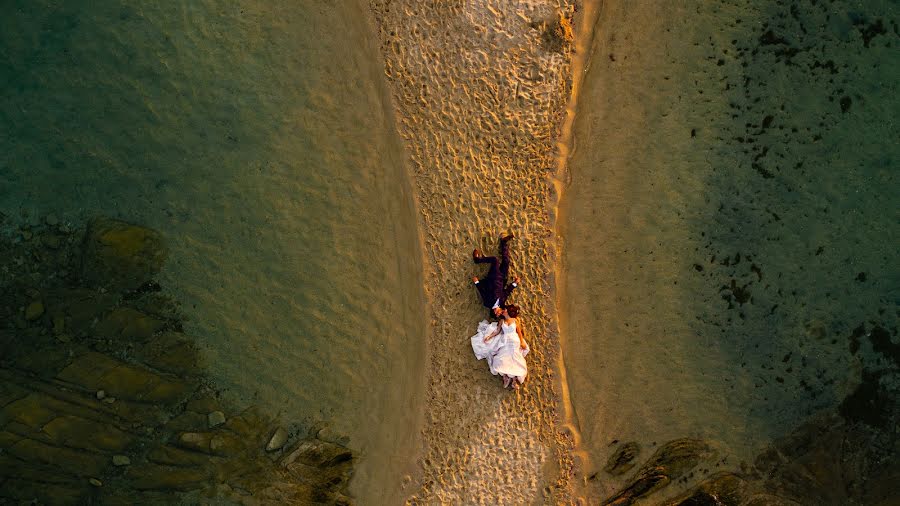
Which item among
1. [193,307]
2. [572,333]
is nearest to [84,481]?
[193,307]

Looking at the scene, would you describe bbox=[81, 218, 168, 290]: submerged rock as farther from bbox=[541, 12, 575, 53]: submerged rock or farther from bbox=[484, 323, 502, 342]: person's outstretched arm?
bbox=[541, 12, 575, 53]: submerged rock

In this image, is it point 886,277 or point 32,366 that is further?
point 886,277

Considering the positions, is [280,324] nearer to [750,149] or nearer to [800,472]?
[750,149]

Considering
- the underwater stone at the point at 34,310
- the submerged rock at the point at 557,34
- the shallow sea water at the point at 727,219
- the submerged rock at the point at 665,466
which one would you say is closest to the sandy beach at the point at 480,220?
the submerged rock at the point at 557,34

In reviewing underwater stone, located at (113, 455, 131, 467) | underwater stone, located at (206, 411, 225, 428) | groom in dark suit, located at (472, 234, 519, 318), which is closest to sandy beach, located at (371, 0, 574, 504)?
groom in dark suit, located at (472, 234, 519, 318)

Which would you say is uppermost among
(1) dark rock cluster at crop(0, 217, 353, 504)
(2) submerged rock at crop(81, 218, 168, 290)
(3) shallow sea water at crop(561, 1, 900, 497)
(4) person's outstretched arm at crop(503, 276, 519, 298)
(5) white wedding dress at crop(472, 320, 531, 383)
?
(3) shallow sea water at crop(561, 1, 900, 497)

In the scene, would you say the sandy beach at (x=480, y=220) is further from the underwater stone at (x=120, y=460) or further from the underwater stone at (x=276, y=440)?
the underwater stone at (x=120, y=460)

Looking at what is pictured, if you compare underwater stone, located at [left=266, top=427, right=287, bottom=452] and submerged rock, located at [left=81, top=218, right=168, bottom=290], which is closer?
submerged rock, located at [left=81, top=218, right=168, bottom=290]

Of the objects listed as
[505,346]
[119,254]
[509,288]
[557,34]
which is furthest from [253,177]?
[557,34]
